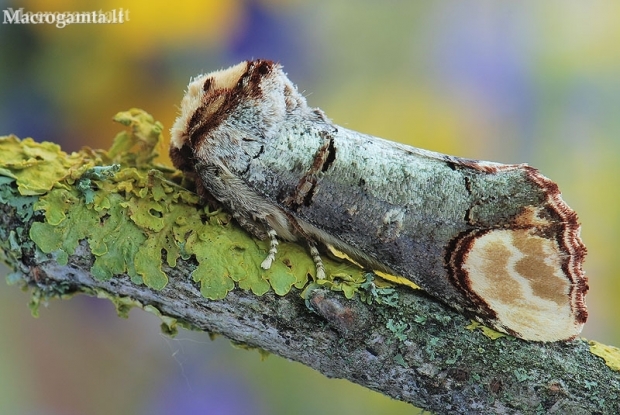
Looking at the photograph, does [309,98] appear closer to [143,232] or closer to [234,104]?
[234,104]

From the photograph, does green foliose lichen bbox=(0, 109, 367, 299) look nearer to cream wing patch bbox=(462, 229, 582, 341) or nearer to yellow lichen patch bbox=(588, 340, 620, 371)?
cream wing patch bbox=(462, 229, 582, 341)

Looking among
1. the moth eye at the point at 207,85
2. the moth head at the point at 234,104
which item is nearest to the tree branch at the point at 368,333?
the moth head at the point at 234,104

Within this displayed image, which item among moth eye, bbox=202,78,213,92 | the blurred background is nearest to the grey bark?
moth eye, bbox=202,78,213,92

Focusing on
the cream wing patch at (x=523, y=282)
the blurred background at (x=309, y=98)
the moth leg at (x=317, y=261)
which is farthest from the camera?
the blurred background at (x=309, y=98)

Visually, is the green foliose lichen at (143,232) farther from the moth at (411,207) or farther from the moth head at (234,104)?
the moth head at (234,104)

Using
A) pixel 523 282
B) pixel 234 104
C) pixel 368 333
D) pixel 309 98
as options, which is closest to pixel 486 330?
pixel 523 282

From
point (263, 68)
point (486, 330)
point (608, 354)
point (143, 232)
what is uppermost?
point (263, 68)

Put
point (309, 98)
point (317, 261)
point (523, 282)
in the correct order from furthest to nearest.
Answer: point (309, 98) → point (317, 261) → point (523, 282)

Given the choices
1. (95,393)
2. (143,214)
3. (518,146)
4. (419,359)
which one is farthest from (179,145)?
(518,146)
